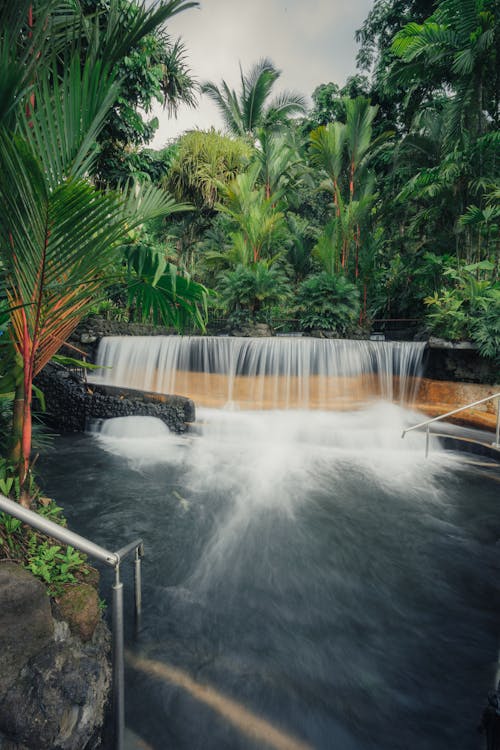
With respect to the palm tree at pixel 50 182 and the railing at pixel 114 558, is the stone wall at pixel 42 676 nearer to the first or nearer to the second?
the railing at pixel 114 558

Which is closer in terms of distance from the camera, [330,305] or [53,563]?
[53,563]

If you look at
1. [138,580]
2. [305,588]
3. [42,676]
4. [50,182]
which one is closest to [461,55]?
[50,182]

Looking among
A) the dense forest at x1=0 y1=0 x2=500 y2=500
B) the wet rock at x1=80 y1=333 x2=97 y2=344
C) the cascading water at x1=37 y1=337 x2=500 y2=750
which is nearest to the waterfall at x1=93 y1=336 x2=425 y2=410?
the wet rock at x1=80 y1=333 x2=97 y2=344

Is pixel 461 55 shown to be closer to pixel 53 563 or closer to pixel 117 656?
pixel 53 563

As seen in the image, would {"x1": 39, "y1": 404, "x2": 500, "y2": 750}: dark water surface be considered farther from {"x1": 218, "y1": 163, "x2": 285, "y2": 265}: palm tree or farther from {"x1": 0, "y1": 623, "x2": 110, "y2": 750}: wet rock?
{"x1": 218, "y1": 163, "x2": 285, "y2": 265}: palm tree

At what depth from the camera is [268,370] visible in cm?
978

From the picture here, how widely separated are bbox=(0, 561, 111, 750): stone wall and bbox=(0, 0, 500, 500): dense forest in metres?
0.61

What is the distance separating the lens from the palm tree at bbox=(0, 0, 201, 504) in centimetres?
139

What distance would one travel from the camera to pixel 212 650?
2408 millimetres

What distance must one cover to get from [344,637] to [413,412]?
273 inches

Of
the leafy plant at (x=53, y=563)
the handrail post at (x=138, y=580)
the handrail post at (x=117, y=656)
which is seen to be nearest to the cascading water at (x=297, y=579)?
the handrail post at (x=138, y=580)

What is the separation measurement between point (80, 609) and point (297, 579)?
78.2 inches

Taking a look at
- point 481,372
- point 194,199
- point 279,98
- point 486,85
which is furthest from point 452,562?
point 279,98

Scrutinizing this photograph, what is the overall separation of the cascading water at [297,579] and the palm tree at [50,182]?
80.5 inches
